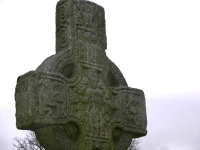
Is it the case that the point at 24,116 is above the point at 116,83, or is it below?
below

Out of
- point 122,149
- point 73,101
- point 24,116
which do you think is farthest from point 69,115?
point 122,149

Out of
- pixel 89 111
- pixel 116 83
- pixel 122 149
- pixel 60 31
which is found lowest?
pixel 122 149

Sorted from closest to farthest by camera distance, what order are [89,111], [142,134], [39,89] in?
[39,89] → [89,111] → [142,134]

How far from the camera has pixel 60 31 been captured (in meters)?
6.11

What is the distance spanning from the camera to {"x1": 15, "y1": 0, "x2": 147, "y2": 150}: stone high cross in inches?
214

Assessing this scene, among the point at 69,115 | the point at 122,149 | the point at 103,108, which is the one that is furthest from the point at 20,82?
the point at 122,149

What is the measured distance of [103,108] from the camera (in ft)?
19.7

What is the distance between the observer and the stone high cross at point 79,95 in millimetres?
5426

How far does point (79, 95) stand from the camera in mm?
5777

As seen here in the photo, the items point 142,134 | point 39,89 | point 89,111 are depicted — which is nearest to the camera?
point 39,89

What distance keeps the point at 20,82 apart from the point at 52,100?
0.46 metres

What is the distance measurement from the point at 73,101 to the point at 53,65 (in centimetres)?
50

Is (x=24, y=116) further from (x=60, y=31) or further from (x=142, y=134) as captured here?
(x=142, y=134)

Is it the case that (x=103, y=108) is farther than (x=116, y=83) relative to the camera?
No
